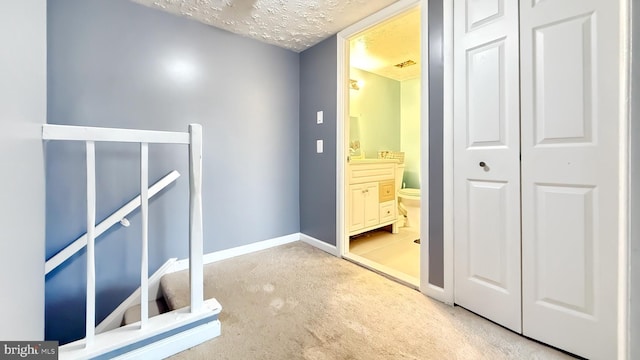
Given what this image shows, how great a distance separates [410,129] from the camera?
13.7 ft

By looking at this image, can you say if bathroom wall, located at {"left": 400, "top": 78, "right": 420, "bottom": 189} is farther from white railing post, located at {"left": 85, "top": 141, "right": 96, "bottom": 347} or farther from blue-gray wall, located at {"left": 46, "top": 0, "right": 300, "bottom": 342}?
white railing post, located at {"left": 85, "top": 141, "right": 96, "bottom": 347}

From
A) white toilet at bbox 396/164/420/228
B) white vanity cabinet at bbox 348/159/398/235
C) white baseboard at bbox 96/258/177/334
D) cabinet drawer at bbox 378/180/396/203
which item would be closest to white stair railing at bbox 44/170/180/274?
white baseboard at bbox 96/258/177/334

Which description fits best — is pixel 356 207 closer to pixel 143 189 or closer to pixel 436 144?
pixel 436 144

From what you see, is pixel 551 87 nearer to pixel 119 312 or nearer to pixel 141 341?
pixel 141 341

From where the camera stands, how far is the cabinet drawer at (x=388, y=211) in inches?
120

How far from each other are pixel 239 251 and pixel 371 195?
151 cm

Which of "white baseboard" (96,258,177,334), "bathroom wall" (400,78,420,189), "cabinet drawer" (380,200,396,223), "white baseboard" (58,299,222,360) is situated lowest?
"white baseboard" (96,258,177,334)

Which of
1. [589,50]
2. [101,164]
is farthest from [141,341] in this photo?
[589,50]

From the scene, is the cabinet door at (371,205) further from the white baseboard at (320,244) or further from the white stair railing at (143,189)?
the white stair railing at (143,189)

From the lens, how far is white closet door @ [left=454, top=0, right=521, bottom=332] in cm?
133

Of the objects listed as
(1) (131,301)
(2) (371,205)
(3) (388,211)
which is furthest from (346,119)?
(1) (131,301)

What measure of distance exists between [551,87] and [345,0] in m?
1.40

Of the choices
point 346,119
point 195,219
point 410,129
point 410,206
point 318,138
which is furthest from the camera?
point 410,129

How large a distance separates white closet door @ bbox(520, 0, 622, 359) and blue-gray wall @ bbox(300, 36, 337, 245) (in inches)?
56.5
